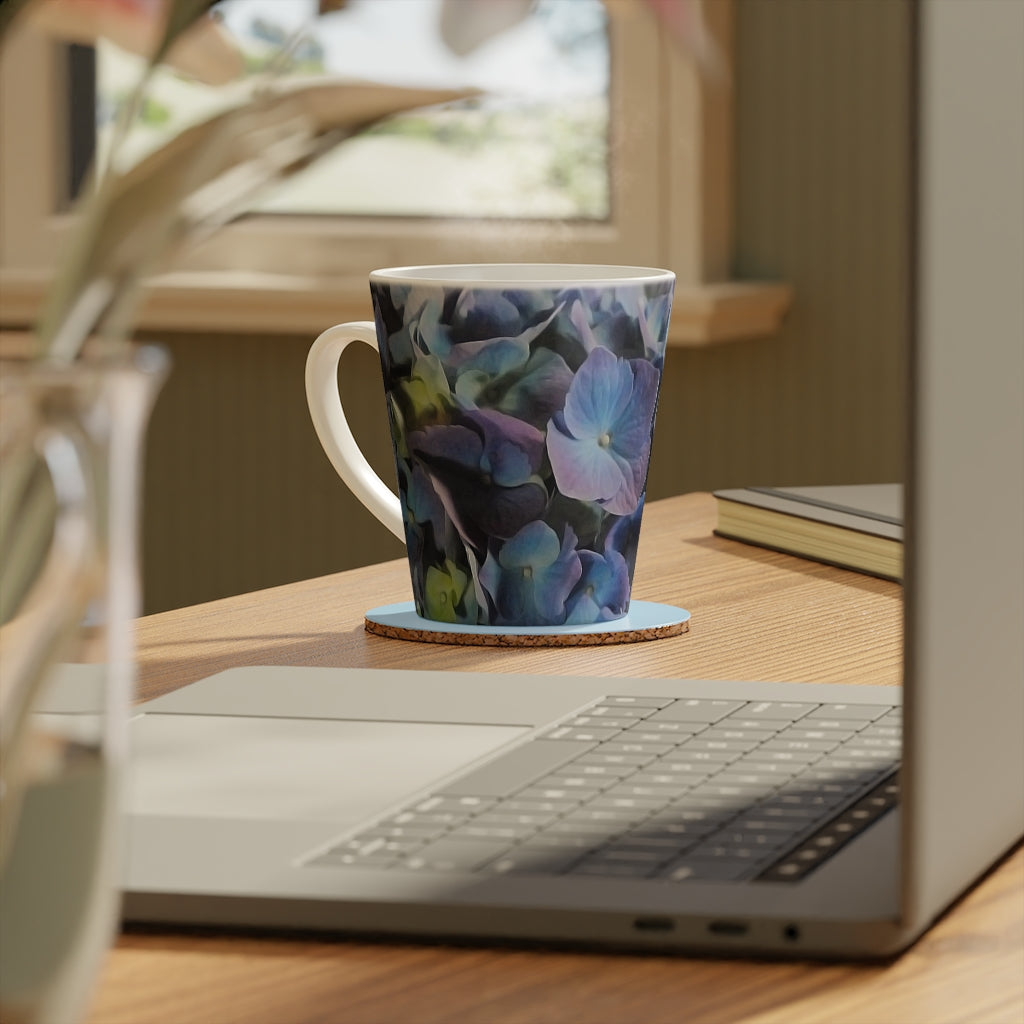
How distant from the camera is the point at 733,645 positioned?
25.4 inches

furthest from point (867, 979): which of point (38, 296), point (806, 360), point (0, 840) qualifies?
point (38, 296)

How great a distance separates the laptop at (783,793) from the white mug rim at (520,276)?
0.67 feet

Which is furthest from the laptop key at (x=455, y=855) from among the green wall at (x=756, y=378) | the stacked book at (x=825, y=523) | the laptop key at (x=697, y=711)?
the green wall at (x=756, y=378)

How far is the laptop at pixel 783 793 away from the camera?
33 cm

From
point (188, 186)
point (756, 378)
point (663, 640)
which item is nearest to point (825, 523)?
point (663, 640)

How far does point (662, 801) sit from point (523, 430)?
232 millimetres

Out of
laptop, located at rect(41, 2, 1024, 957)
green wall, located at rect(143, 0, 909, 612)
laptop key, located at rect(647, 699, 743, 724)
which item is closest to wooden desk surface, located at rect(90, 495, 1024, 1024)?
laptop, located at rect(41, 2, 1024, 957)

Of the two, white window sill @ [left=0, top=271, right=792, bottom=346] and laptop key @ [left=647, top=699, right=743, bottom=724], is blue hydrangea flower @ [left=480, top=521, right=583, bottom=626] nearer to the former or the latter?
laptop key @ [left=647, top=699, right=743, bottom=724]

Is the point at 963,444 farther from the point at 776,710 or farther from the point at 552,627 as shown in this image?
the point at 552,627

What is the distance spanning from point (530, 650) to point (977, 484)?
11.8 inches

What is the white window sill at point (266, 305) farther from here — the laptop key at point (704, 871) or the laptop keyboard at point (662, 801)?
the laptop key at point (704, 871)

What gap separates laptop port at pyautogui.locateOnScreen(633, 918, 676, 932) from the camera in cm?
35

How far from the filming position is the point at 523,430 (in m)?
0.63

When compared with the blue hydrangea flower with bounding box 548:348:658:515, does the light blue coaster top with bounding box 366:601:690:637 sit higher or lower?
lower
